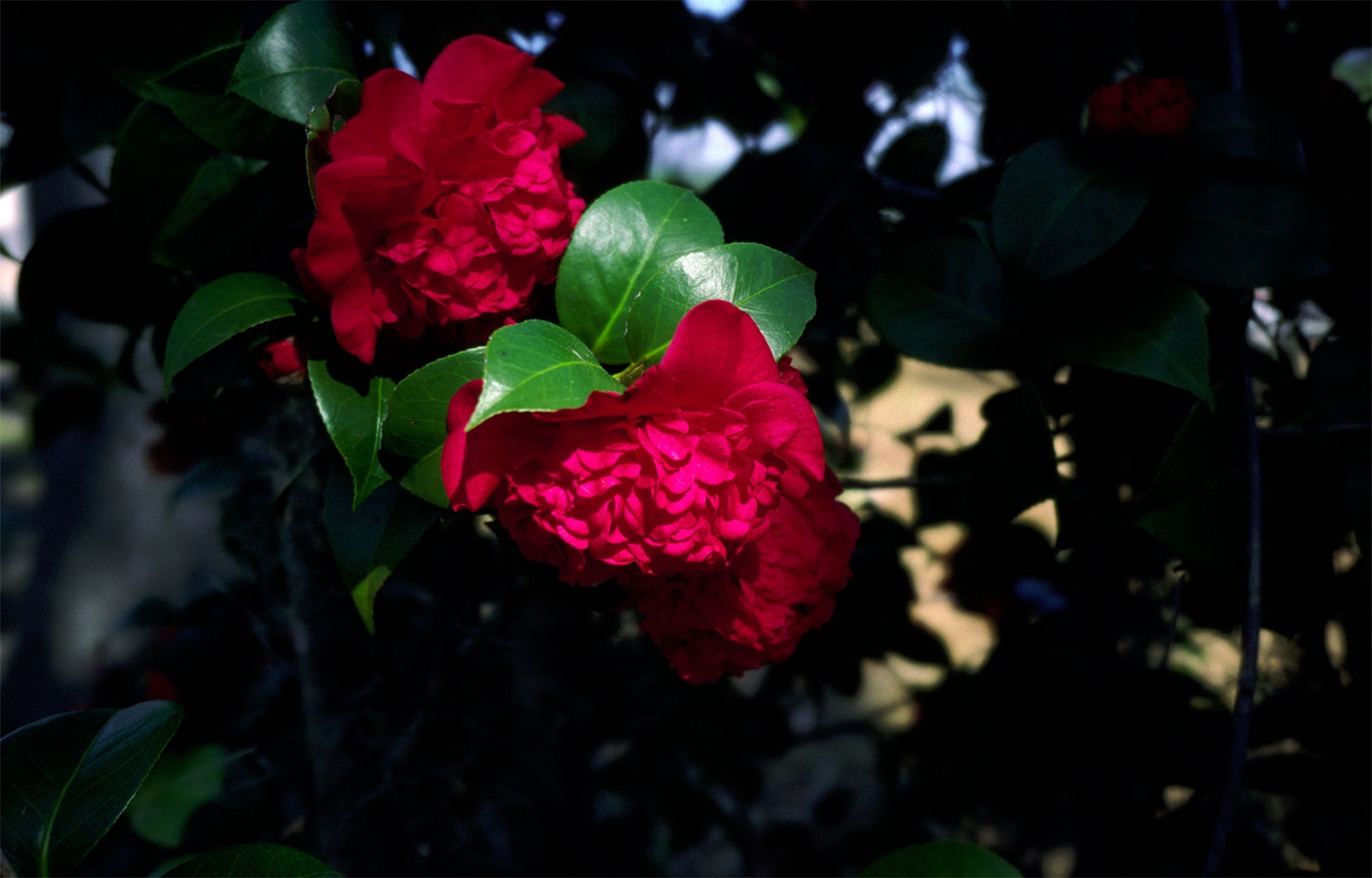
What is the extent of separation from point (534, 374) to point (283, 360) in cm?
28

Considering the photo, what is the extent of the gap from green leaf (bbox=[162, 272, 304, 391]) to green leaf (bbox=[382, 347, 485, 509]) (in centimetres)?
15

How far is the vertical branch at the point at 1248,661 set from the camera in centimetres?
61

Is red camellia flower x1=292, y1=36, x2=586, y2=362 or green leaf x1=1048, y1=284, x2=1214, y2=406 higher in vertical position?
red camellia flower x1=292, y1=36, x2=586, y2=362

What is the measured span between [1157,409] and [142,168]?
0.95 meters

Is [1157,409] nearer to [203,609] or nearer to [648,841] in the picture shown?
[648,841]

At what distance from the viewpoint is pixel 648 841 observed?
48.8 inches

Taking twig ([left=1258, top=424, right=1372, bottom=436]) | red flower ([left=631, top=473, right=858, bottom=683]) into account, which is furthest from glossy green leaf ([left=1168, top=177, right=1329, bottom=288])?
red flower ([left=631, top=473, right=858, bottom=683])

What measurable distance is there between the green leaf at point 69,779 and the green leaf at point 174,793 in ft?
1.54

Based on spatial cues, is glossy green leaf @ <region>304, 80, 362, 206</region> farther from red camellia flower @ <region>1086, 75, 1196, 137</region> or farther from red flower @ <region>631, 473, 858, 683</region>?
red camellia flower @ <region>1086, 75, 1196, 137</region>

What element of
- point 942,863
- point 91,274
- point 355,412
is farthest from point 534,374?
point 91,274

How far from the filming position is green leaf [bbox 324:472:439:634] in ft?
1.75

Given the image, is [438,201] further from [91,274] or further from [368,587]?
[91,274]

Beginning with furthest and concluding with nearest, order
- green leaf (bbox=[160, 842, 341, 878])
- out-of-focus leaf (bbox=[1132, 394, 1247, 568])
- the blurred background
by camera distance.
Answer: the blurred background
out-of-focus leaf (bbox=[1132, 394, 1247, 568])
green leaf (bbox=[160, 842, 341, 878])

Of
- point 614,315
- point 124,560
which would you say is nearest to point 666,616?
point 614,315
